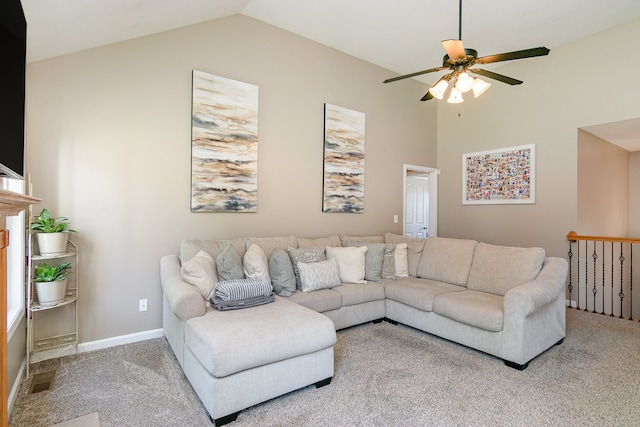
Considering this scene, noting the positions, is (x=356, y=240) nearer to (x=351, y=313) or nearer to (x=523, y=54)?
(x=351, y=313)

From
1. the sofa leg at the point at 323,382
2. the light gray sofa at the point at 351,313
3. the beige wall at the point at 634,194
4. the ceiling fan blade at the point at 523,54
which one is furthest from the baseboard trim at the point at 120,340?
the beige wall at the point at 634,194

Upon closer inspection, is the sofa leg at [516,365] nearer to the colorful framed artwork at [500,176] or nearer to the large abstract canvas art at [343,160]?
the large abstract canvas art at [343,160]

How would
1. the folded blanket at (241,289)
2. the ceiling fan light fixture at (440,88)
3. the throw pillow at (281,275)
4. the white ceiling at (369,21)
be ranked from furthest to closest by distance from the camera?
1. the throw pillow at (281,275)
2. the ceiling fan light fixture at (440,88)
3. the folded blanket at (241,289)
4. the white ceiling at (369,21)

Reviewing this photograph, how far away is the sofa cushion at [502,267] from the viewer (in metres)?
3.00

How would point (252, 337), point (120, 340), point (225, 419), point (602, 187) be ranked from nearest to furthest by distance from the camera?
point (225, 419)
point (252, 337)
point (120, 340)
point (602, 187)

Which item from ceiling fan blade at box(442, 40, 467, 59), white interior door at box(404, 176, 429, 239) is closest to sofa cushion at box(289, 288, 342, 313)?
ceiling fan blade at box(442, 40, 467, 59)

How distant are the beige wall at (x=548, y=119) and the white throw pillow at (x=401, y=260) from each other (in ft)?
6.34

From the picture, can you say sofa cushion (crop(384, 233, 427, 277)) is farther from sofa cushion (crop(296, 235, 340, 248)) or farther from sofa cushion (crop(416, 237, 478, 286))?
sofa cushion (crop(296, 235, 340, 248))

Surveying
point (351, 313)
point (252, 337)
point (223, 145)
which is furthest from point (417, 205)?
point (252, 337)

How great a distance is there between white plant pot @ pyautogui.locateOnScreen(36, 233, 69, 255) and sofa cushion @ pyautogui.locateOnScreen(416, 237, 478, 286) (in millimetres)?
3417

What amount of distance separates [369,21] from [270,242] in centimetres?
266

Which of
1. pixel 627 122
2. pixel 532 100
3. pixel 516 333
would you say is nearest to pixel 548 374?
pixel 516 333

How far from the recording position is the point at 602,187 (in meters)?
4.91

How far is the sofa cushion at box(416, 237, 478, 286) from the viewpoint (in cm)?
352
